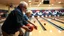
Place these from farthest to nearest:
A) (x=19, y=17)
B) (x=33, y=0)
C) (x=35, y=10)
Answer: (x=35, y=10) → (x=33, y=0) → (x=19, y=17)

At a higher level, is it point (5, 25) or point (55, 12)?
point (5, 25)

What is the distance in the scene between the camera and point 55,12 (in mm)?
18891

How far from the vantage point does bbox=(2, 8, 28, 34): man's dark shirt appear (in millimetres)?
2203

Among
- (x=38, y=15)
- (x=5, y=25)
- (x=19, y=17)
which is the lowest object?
(x=38, y=15)

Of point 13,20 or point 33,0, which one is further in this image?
point 33,0

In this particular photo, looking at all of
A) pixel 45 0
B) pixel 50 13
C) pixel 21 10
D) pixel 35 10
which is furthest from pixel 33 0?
pixel 21 10

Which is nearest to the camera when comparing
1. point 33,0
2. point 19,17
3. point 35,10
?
point 19,17

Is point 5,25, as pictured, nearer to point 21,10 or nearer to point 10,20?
point 10,20

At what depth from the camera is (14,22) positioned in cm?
222

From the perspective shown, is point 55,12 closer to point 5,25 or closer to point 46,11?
point 46,11

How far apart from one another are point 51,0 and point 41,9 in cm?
435

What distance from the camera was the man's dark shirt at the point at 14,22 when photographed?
2.20 metres

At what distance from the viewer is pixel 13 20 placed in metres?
2.23

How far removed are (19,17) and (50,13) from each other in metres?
17.2
